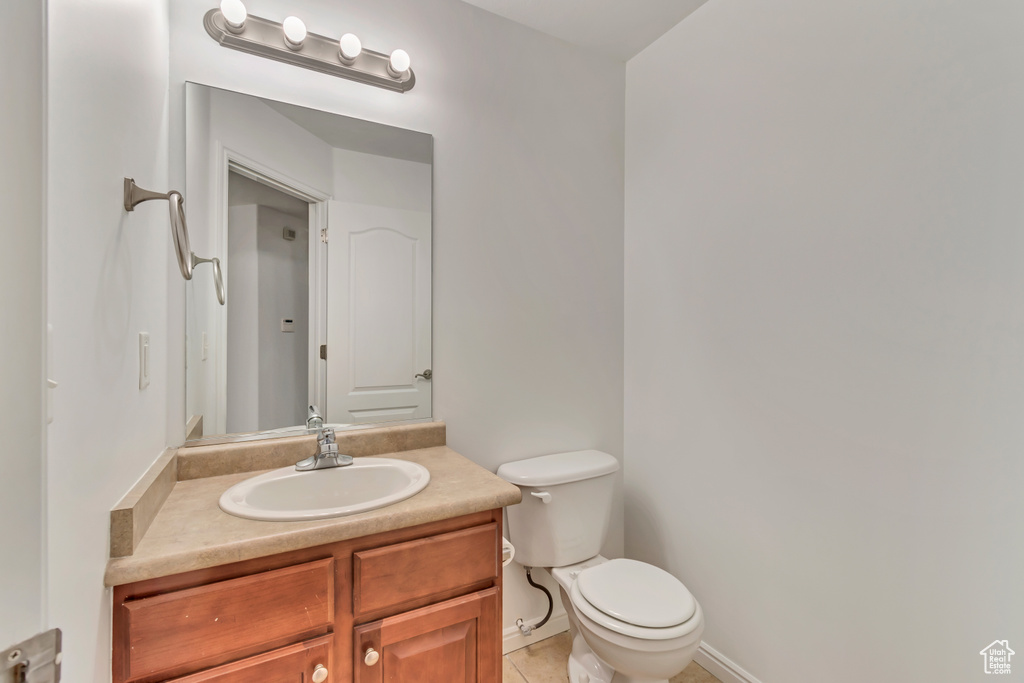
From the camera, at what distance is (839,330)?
4.48 ft

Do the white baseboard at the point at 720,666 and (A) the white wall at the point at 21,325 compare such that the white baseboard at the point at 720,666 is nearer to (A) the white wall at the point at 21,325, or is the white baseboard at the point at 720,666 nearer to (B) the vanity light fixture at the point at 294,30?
(A) the white wall at the point at 21,325

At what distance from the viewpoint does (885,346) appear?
1.27 meters

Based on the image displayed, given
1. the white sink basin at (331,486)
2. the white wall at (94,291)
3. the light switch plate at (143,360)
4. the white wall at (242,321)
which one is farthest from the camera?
the white wall at (242,321)

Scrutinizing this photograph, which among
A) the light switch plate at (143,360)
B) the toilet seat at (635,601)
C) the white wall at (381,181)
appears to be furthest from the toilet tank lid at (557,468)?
the light switch plate at (143,360)

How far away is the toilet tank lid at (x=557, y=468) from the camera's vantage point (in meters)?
1.68

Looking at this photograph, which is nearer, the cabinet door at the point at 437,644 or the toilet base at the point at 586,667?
the cabinet door at the point at 437,644

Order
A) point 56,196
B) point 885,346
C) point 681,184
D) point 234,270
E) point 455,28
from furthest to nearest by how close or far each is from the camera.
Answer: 1. point 681,184
2. point 455,28
3. point 234,270
4. point 885,346
5. point 56,196

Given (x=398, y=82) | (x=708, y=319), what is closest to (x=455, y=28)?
(x=398, y=82)

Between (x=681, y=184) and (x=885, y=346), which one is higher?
(x=681, y=184)

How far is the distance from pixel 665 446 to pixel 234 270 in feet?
5.57

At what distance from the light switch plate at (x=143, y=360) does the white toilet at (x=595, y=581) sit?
1.12 metres

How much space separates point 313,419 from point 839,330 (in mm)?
1611

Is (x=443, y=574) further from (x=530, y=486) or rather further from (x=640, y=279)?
(x=640, y=279)

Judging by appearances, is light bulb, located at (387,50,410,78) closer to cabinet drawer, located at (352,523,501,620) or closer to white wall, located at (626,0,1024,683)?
white wall, located at (626,0,1024,683)
